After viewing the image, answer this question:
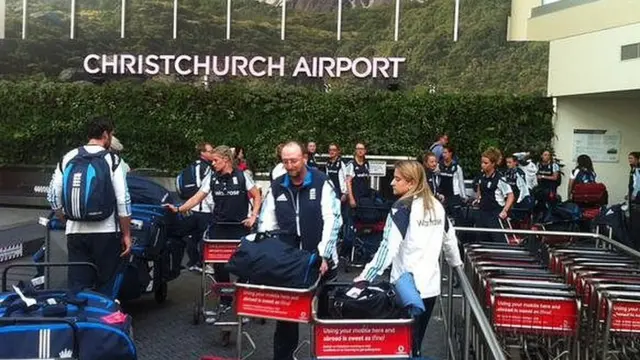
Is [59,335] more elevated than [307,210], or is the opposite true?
[307,210]

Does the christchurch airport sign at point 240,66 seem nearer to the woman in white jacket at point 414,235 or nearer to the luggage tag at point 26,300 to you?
the woman in white jacket at point 414,235

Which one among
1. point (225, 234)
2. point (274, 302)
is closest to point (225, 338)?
point (225, 234)

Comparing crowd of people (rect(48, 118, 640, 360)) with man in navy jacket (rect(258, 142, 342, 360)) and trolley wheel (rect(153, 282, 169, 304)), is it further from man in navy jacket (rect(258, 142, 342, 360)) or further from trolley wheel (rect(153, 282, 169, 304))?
trolley wheel (rect(153, 282, 169, 304))

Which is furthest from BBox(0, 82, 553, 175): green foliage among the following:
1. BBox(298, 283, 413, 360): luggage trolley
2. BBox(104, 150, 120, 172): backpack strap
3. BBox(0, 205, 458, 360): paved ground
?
BBox(298, 283, 413, 360): luggage trolley

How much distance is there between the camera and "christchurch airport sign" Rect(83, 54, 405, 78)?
836 inches

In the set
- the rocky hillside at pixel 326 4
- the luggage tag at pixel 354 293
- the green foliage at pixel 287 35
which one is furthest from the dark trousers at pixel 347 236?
the rocky hillside at pixel 326 4

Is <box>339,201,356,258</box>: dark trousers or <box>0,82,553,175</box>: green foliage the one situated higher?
<box>0,82,553,175</box>: green foliage

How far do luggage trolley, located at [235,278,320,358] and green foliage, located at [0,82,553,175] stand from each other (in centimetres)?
1340

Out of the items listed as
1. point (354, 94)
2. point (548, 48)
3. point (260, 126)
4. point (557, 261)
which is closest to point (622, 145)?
point (548, 48)

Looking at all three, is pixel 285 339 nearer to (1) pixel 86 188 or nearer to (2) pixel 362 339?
(2) pixel 362 339

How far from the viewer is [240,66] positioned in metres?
21.5

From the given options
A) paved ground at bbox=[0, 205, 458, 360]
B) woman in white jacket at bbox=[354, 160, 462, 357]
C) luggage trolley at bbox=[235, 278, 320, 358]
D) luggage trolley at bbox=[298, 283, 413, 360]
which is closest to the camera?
luggage trolley at bbox=[298, 283, 413, 360]

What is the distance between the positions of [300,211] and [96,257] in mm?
1851

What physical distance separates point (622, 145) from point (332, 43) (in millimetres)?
9417
